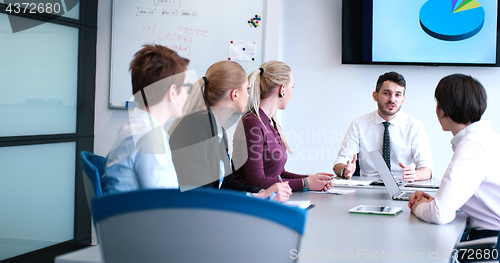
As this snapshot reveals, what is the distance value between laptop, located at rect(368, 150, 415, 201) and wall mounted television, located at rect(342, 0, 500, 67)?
203cm

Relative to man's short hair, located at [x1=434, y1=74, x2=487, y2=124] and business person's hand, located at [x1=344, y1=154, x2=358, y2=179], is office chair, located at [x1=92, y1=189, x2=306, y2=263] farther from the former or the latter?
business person's hand, located at [x1=344, y1=154, x2=358, y2=179]

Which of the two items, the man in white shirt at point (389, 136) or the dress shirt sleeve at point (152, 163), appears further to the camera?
the man in white shirt at point (389, 136)

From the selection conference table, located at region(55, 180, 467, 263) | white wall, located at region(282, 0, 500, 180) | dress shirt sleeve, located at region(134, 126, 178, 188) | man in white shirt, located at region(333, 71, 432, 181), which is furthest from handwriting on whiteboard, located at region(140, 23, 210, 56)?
dress shirt sleeve, located at region(134, 126, 178, 188)

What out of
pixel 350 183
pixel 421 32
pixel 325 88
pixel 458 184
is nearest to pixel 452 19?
pixel 421 32

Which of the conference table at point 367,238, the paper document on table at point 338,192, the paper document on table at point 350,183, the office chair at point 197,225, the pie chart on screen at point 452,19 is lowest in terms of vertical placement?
the conference table at point 367,238

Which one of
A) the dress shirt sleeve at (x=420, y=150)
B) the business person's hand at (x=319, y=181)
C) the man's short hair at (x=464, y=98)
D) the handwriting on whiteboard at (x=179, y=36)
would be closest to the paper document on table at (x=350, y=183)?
the business person's hand at (x=319, y=181)

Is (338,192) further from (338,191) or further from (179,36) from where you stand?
(179,36)

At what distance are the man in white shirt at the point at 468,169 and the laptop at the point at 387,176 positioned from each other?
0.88ft

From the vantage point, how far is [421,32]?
12.2 feet

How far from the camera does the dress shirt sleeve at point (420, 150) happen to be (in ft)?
9.82

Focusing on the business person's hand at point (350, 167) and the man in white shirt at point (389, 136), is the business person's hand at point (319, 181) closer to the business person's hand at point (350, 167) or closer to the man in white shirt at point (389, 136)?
the business person's hand at point (350, 167)

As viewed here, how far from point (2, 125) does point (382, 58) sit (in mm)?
3110

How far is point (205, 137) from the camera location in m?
1.73

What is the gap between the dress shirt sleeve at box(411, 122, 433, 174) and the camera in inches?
118
